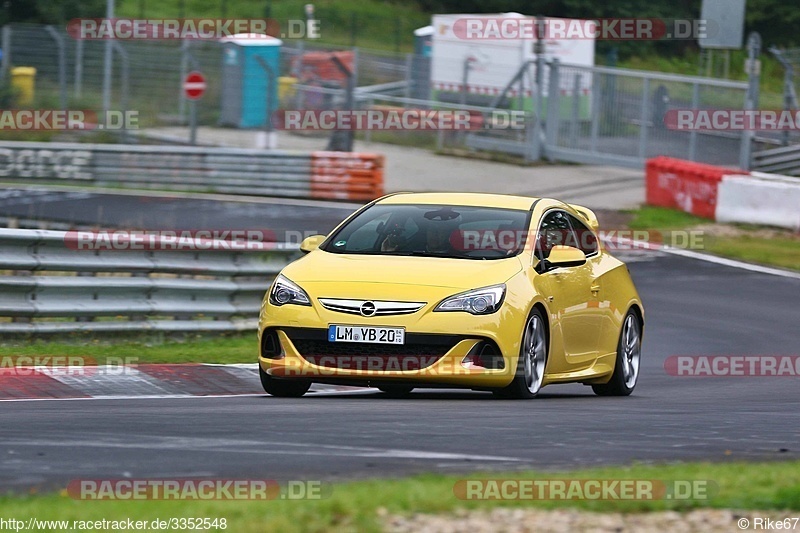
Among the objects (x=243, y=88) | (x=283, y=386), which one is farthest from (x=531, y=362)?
(x=243, y=88)

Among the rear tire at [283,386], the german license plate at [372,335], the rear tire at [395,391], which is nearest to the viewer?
the german license plate at [372,335]

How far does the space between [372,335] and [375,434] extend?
1.95m

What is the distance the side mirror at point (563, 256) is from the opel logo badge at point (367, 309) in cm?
152

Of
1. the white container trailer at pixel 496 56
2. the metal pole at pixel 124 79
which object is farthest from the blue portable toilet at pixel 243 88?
the white container trailer at pixel 496 56

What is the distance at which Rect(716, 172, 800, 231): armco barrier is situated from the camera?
24812mm

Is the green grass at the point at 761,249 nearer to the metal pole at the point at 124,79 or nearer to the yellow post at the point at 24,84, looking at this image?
the metal pole at the point at 124,79

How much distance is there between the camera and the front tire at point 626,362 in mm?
11906

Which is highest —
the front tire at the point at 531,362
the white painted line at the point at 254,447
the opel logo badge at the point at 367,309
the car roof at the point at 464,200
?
the car roof at the point at 464,200

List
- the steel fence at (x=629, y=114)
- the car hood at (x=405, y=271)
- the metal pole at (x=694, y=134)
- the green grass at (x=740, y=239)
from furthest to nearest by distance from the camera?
the metal pole at (x=694, y=134) < the steel fence at (x=629, y=114) < the green grass at (x=740, y=239) < the car hood at (x=405, y=271)

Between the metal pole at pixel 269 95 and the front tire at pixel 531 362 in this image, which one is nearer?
the front tire at pixel 531 362

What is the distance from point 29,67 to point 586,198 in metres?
13.1

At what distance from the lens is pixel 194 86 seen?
3225 centimetres

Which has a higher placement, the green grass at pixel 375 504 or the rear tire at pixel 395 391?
the green grass at pixel 375 504

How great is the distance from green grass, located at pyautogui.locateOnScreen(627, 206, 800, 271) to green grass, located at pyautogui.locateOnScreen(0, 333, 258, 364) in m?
10.6
